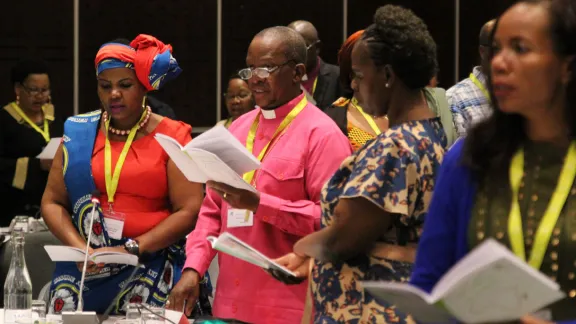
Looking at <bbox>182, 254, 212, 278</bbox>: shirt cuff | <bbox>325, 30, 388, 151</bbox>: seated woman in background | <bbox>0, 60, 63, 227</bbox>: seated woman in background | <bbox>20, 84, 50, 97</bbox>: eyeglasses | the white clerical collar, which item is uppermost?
the white clerical collar

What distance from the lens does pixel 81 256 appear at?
3518 mm

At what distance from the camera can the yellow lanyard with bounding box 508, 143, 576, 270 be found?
71.9 inches

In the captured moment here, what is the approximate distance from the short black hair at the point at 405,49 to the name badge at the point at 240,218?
1012 millimetres

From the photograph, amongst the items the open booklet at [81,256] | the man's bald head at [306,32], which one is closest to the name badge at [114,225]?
the open booklet at [81,256]

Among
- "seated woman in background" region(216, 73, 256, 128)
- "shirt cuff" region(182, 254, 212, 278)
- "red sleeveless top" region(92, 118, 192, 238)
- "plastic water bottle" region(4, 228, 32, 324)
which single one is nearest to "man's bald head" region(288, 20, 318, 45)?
"seated woman in background" region(216, 73, 256, 128)

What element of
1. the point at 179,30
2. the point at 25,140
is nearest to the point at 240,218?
the point at 25,140

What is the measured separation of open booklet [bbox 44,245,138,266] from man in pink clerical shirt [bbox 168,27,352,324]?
218mm

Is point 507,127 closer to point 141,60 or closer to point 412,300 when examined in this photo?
point 412,300

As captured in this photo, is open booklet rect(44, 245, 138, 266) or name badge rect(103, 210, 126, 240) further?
name badge rect(103, 210, 126, 240)

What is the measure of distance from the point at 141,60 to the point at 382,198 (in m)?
1.76

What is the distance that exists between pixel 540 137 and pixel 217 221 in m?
1.85

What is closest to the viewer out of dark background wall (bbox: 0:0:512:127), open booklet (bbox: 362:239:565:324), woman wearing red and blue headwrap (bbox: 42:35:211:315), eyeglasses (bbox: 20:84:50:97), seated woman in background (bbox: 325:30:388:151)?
open booklet (bbox: 362:239:565:324)

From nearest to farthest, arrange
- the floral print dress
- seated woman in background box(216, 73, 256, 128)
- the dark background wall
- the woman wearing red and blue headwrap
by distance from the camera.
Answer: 1. the floral print dress
2. the woman wearing red and blue headwrap
3. seated woman in background box(216, 73, 256, 128)
4. the dark background wall

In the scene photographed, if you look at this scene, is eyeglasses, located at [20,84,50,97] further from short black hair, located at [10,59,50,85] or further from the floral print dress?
the floral print dress
